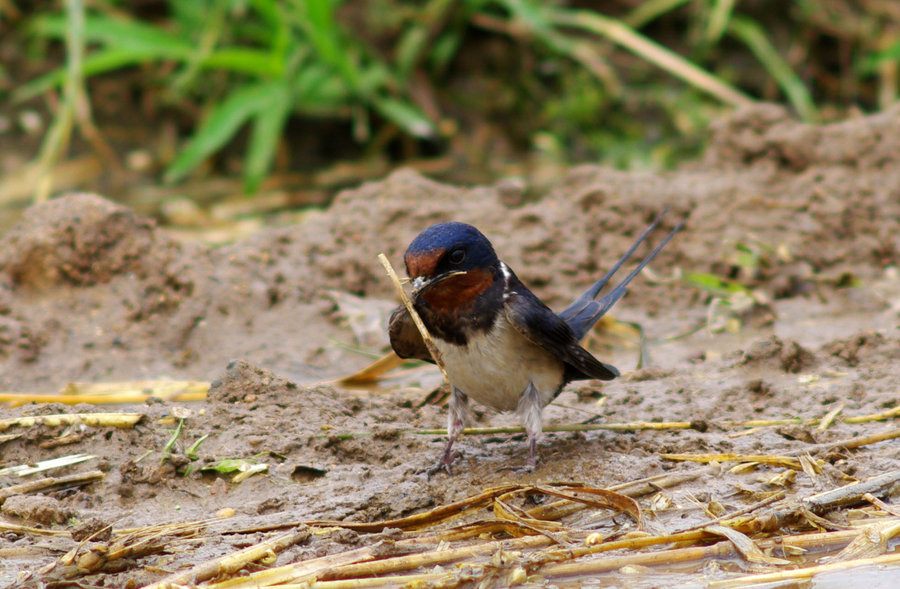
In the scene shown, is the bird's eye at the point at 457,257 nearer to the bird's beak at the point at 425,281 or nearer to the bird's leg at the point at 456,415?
the bird's beak at the point at 425,281

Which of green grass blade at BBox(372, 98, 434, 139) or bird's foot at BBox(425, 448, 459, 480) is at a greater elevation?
green grass blade at BBox(372, 98, 434, 139)

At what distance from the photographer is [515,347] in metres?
4.12

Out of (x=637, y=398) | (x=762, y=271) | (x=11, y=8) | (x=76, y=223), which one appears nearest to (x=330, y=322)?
(x=76, y=223)

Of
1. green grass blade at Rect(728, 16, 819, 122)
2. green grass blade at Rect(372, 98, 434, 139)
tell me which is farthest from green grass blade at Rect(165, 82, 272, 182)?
green grass blade at Rect(728, 16, 819, 122)

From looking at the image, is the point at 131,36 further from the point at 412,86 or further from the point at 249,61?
the point at 412,86

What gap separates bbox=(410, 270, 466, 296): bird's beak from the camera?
12.6 feet

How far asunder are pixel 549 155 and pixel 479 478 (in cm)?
585

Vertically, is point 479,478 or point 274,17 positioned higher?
point 274,17

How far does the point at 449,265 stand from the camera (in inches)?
155

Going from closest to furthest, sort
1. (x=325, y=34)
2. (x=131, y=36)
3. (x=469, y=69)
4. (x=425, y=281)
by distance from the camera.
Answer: (x=425, y=281), (x=325, y=34), (x=131, y=36), (x=469, y=69)

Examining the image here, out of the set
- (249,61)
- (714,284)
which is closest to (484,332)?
(714,284)

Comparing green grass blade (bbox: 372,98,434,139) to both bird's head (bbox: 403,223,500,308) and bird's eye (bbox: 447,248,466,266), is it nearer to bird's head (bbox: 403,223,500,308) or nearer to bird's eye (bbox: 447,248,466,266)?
bird's head (bbox: 403,223,500,308)

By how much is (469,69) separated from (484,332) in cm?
579

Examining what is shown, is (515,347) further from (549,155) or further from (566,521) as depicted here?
(549,155)
